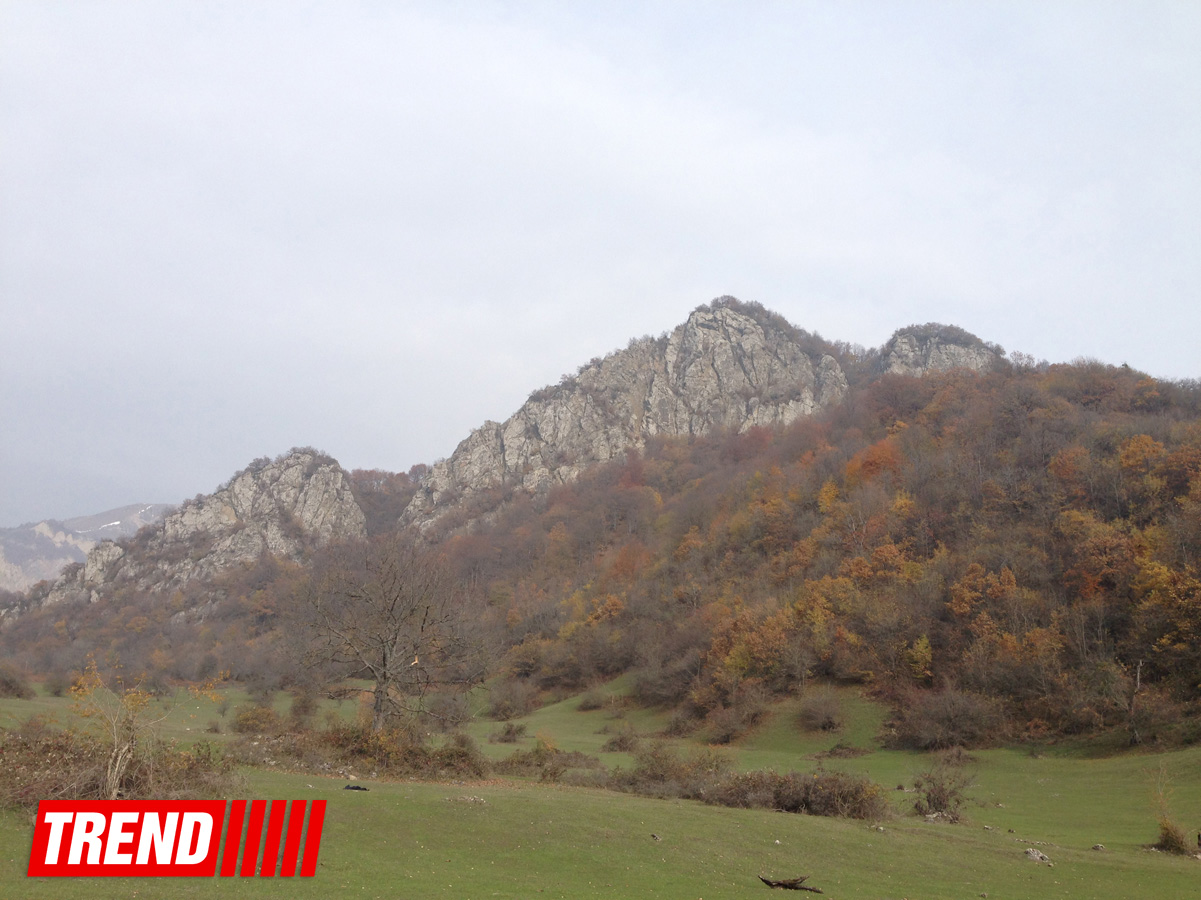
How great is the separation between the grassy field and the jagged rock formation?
455 ft

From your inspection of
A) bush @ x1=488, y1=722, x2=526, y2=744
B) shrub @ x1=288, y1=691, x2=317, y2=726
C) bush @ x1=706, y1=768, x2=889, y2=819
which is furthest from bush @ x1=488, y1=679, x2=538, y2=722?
bush @ x1=706, y1=768, x2=889, y2=819

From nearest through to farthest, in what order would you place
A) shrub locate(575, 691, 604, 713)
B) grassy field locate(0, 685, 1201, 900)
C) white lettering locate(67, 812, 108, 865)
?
white lettering locate(67, 812, 108, 865) → grassy field locate(0, 685, 1201, 900) → shrub locate(575, 691, 604, 713)

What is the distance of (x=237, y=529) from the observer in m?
141

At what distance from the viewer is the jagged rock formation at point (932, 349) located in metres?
150

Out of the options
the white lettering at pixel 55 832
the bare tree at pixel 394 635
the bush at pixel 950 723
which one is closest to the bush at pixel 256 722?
the bare tree at pixel 394 635

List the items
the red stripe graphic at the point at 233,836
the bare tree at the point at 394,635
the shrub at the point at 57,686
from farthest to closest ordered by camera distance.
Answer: the shrub at the point at 57,686, the bare tree at the point at 394,635, the red stripe graphic at the point at 233,836

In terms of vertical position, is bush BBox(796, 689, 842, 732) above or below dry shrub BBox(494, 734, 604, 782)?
below

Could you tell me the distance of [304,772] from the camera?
69.5 feet

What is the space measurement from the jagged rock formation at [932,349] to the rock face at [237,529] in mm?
124365

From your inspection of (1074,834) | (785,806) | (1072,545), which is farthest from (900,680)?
(785,806)

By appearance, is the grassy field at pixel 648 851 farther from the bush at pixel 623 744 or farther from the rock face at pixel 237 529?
the rock face at pixel 237 529

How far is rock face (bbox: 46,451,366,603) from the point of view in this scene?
132500mm

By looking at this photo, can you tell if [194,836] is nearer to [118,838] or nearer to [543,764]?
[118,838]

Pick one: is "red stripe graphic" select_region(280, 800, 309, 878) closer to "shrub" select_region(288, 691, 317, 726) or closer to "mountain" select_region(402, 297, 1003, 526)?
"shrub" select_region(288, 691, 317, 726)
